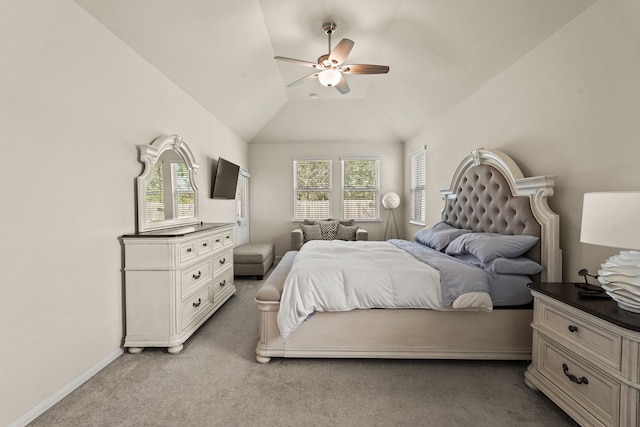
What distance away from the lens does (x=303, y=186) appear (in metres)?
6.49

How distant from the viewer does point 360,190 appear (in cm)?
648

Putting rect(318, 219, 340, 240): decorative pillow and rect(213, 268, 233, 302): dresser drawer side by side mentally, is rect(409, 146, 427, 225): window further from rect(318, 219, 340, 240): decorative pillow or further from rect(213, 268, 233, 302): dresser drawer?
rect(213, 268, 233, 302): dresser drawer

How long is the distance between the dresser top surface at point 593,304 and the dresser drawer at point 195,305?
2650mm

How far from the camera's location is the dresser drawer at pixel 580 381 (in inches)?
55.2

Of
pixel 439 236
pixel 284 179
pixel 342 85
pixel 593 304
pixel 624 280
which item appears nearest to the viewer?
pixel 624 280

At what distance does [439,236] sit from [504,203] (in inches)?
29.3

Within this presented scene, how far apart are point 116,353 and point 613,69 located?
398 cm

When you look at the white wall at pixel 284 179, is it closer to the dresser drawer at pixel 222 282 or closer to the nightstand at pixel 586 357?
the dresser drawer at pixel 222 282

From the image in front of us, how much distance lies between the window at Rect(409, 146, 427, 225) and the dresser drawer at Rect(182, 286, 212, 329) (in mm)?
3696

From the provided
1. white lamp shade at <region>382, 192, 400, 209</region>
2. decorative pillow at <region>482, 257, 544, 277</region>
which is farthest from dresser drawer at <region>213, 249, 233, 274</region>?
white lamp shade at <region>382, 192, 400, 209</region>

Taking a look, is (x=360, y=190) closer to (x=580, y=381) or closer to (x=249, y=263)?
(x=249, y=263)

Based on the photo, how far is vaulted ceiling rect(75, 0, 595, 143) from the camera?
2.35 m

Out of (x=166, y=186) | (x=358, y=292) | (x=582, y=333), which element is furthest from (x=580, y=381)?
(x=166, y=186)

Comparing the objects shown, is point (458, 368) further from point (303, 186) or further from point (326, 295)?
point (303, 186)
